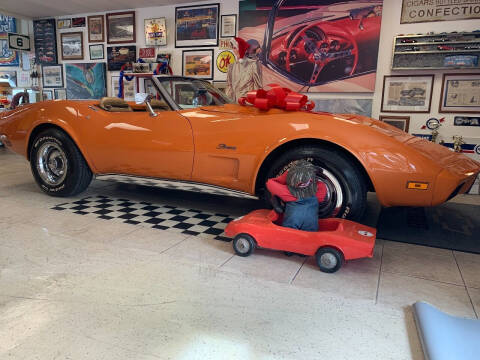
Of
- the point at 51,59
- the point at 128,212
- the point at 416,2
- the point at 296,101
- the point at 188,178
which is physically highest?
the point at 416,2

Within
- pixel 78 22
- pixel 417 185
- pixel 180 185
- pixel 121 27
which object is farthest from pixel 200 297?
pixel 78 22

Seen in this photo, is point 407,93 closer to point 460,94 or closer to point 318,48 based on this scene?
point 460,94

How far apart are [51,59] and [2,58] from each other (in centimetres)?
196

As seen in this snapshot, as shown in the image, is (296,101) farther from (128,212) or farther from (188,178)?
(128,212)

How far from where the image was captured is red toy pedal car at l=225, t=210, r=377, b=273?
1.84 meters

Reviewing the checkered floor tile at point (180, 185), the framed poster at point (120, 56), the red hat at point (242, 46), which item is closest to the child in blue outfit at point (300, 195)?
the checkered floor tile at point (180, 185)

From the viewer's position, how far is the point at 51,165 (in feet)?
11.0

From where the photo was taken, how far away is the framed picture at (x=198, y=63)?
5832 mm

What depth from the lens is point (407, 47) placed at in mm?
4473

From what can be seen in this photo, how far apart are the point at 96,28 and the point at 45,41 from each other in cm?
153

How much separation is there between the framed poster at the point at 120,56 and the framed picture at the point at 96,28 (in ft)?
A: 1.12

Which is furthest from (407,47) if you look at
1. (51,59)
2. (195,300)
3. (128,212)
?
(51,59)

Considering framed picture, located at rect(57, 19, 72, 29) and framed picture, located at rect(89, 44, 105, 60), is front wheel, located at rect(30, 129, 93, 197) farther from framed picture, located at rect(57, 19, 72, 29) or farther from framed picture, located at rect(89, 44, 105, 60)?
framed picture, located at rect(57, 19, 72, 29)

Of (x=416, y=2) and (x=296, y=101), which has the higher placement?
(x=416, y=2)
